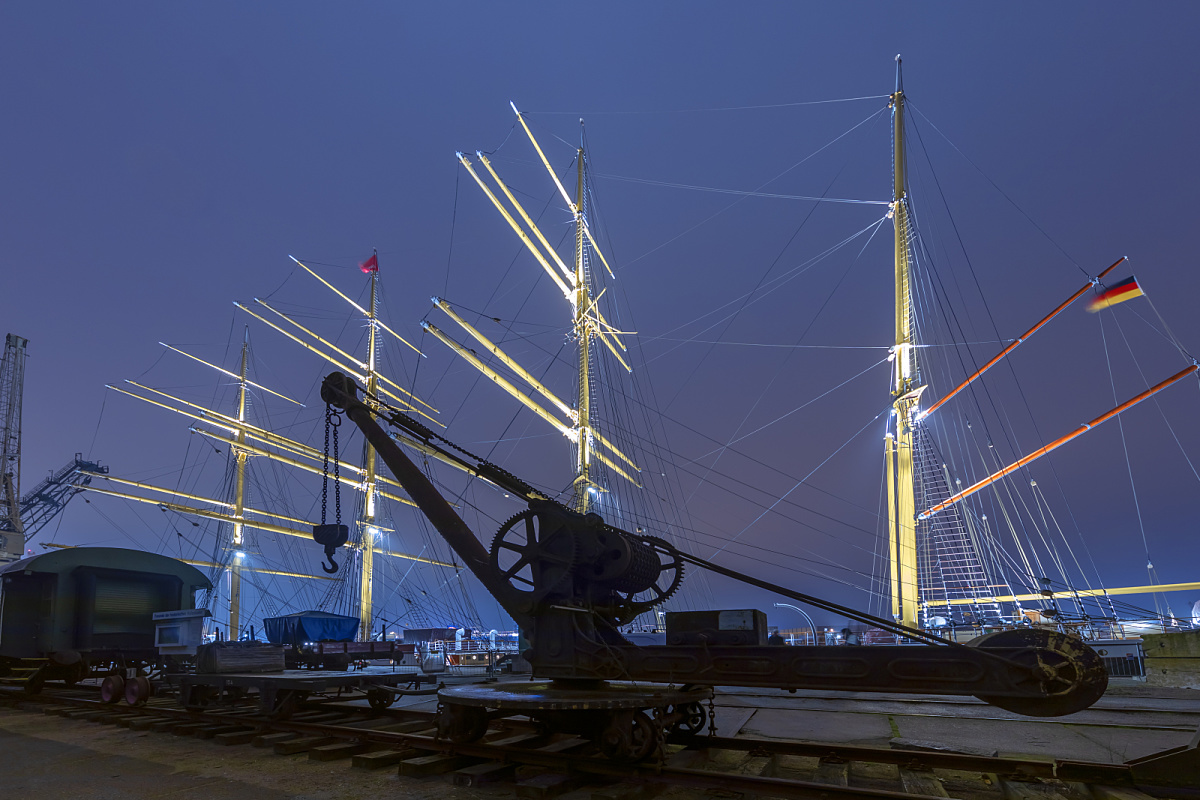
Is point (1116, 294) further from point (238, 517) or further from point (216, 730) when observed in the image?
point (238, 517)

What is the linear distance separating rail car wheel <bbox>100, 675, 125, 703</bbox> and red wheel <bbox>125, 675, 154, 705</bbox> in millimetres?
421

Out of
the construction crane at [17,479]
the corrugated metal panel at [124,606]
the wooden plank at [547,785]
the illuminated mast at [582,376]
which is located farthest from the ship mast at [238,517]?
the wooden plank at [547,785]

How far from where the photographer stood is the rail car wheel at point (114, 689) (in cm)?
1190

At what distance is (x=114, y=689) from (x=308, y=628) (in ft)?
59.8

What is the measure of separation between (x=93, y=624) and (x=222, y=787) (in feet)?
35.9

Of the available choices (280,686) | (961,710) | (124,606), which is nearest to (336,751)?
(280,686)

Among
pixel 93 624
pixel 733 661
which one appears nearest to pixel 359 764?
pixel 733 661

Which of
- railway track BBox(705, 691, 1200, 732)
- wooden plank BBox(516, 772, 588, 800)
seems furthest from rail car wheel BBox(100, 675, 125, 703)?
railway track BBox(705, 691, 1200, 732)

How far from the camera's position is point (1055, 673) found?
4926 millimetres

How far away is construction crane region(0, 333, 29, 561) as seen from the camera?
4366 cm

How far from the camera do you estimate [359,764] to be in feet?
22.7

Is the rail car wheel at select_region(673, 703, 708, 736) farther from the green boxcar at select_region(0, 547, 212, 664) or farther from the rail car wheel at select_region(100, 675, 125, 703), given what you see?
the green boxcar at select_region(0, 547, 212, 664)

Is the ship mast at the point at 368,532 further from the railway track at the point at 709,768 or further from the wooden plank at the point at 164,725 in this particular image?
the railway track at the point at 709,768

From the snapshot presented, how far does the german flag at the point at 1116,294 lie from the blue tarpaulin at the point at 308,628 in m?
30.6
